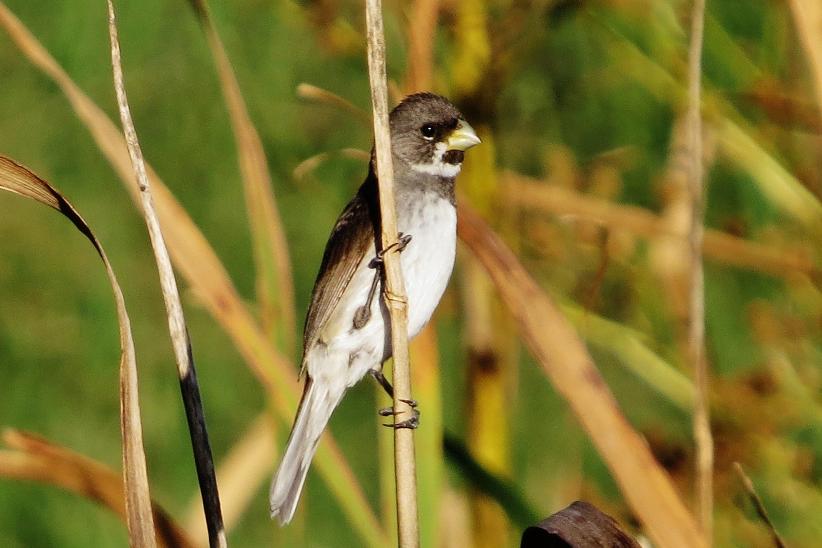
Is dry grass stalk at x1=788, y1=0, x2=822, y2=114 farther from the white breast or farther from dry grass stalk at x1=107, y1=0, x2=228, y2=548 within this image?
dry grass stalk at x1=107, y1=0, x2=228, y2=548

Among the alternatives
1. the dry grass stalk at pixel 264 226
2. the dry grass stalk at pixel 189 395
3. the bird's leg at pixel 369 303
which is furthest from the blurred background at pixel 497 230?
the dry grass stalk at pixel 189 395

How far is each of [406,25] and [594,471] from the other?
1512mm

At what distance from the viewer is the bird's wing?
291 centimetres

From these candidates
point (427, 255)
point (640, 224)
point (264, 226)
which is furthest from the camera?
point (640, 224)

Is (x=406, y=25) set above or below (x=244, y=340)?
above

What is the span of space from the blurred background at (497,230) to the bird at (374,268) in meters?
0.15

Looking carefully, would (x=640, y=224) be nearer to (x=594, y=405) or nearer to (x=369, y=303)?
(x=369, y=303)

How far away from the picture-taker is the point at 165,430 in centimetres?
415

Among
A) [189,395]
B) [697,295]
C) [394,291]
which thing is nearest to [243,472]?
[394,291]

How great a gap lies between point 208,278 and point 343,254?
0.57 meters

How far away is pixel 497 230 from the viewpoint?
3256mm

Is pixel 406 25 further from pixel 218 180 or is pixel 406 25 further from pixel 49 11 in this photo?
pixel 218 180

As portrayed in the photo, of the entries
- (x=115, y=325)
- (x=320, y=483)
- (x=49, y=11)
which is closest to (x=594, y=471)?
(x=320, y=483)

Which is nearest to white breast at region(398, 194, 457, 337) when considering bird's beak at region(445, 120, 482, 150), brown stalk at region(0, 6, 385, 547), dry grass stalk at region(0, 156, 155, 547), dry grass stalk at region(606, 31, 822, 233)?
bird's beak at region(445, 120, 482, 150)
